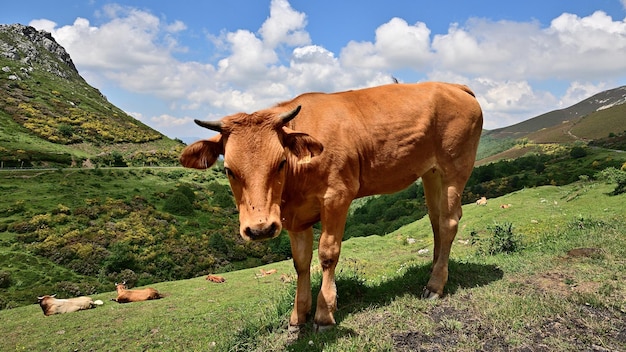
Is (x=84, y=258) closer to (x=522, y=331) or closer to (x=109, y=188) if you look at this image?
(x=109, y=188)

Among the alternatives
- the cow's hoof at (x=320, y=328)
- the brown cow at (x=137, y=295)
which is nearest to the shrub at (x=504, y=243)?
the cow's hoof at (x=320, y=328)

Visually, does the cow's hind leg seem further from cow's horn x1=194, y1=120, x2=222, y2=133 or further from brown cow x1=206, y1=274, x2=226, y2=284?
brown cow x1=206, y1=274, x2=226, y2=284

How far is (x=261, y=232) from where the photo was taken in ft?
13.2

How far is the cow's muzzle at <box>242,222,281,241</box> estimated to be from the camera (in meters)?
4.01

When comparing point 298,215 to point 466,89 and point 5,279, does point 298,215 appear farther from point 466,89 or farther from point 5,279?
point 5,279

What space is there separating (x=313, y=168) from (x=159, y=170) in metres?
109

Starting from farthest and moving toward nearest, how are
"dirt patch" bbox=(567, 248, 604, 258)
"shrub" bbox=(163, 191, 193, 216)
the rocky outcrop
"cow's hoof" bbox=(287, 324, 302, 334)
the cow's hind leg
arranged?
the rocky outcrop < "shrub" bbox=(163, 191, 193, 216) < "dirt patch" bbox=(567, 248, 604, 258) < the cow's hind leg < "cow's hoof" bbox=(287, 324, 302, 334)

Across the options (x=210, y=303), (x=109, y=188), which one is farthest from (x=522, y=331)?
(x=109, y=188)

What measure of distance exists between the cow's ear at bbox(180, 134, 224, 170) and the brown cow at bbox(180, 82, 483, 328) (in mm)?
12

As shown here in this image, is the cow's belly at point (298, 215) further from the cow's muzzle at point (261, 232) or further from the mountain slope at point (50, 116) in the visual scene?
the mountain slope at point (50, 116)

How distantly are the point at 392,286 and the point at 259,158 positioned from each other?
395cm

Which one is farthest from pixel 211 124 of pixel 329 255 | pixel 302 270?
pixel 302 270

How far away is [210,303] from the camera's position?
13.2 meters

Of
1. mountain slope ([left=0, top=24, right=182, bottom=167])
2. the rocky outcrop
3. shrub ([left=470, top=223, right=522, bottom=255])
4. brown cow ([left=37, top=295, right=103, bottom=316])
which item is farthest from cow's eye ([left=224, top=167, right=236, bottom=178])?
the rocky outcrop
